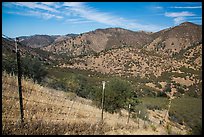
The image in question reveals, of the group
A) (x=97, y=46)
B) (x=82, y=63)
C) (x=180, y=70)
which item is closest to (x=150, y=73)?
(x=180, y=70)

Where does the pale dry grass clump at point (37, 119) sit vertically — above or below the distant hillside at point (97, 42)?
below

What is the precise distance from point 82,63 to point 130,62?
63.1 feet

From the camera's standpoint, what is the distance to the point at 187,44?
404 feet

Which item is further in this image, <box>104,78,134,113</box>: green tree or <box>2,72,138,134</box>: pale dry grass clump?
<box>104,78,134,113</box>: green tree

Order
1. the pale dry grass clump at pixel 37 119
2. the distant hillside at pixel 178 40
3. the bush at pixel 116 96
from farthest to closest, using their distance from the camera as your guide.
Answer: the distant hillside at pixel 178 40
the bush at pixel 116 96
the pale dry grass clump at pixel 37 119

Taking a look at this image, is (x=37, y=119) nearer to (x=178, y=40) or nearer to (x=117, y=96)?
(x=117, y=96)

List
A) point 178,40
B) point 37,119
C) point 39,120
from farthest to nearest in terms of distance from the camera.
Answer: point 178,40, point 37,119, point 39,120

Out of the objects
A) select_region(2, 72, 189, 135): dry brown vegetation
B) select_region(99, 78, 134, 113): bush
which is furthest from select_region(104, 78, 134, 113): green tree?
select_region(2, 72, 189, 135): dry brown vegetation

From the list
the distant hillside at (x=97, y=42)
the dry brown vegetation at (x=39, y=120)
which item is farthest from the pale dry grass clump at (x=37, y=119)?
the distant hillside at (x=97, y=42)

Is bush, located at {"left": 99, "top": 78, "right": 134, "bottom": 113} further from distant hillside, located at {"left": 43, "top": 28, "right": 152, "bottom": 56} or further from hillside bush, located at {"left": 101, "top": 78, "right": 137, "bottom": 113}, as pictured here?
distant hillside, located at {"left": 43, "top": 28, "right": 152, "bottom": 56}

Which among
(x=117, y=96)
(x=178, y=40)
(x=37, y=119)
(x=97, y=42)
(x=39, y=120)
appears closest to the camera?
(x=39, y=120)

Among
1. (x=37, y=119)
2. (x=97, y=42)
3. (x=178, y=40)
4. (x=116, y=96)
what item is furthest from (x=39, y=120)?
(x=97, y=42)

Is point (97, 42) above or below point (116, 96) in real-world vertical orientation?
above

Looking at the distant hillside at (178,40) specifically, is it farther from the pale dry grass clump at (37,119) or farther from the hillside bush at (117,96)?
the pale dry grass clump at (37,119)
